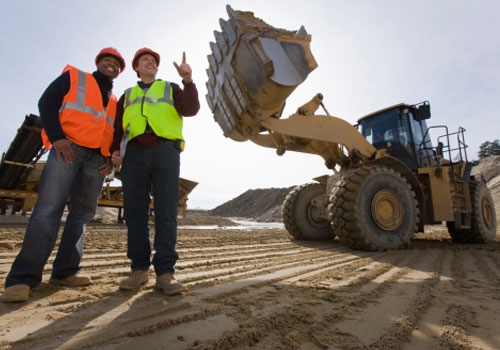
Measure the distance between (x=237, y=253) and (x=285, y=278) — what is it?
1467mm

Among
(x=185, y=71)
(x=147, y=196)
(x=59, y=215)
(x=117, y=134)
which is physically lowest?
(x=59, y=215)

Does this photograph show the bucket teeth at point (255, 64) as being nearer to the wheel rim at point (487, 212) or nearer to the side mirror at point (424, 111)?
the side mirror at point (424, 111)

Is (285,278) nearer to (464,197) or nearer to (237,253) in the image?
(237,253)

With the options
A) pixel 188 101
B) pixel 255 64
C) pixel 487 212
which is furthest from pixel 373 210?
pixel 487 212

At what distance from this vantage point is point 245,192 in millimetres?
43000

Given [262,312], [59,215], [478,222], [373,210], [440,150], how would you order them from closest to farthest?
1. [262,312]
2. [59,215]
3. [373,210]
4. [478,222]
5. [440,150]

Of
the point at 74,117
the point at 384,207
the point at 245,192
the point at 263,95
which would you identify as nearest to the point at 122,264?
the point at 74,117

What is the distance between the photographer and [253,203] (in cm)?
3878

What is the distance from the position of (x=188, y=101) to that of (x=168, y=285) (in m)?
1.30

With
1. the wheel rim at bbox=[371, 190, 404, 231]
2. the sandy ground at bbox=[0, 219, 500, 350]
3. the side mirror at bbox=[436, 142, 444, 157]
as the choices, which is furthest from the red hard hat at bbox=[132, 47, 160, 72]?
the side mirror at bbox=[436, 142, 444, 157]

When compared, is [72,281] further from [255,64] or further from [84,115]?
[255,64]

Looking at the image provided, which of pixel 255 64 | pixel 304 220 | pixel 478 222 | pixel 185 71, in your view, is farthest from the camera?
pixel 478 222

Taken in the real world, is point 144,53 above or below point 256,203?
below

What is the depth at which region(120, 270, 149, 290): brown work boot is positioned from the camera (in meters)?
1.94
